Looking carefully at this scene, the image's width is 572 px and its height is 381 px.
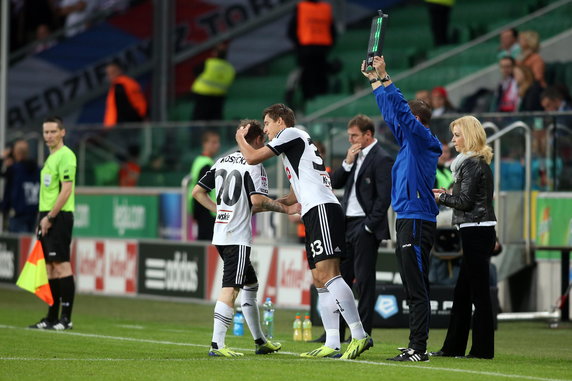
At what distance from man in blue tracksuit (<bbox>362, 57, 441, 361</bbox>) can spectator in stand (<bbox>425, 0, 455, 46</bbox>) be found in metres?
13.6

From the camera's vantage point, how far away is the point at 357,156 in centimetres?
1250

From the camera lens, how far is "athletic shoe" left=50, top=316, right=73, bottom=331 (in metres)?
13.9

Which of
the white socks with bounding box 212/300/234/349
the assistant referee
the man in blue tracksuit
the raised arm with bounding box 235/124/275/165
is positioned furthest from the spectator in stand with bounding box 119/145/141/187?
the man in blue tracksuit

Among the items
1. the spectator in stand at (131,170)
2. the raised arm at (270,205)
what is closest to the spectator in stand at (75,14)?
the spectator in stand at (131,170)

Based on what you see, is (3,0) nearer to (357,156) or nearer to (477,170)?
(357,156)

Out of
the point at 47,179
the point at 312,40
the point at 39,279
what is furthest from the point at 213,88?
the point at 39,279

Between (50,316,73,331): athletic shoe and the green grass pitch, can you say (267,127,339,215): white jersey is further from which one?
(50,316,73,331): athletic shoe

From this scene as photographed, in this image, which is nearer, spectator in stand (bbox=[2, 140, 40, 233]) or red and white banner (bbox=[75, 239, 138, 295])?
red and white banner (bbox=[75, 239, 138, 295])

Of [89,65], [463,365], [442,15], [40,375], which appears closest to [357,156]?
[463,365]

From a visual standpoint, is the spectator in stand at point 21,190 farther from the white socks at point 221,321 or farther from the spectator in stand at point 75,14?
the white socks at point 221,321

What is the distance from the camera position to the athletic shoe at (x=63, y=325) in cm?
1388

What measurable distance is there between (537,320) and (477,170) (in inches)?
221

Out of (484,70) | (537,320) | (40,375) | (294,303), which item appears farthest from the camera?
(484,70)

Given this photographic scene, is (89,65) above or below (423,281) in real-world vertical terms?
above
